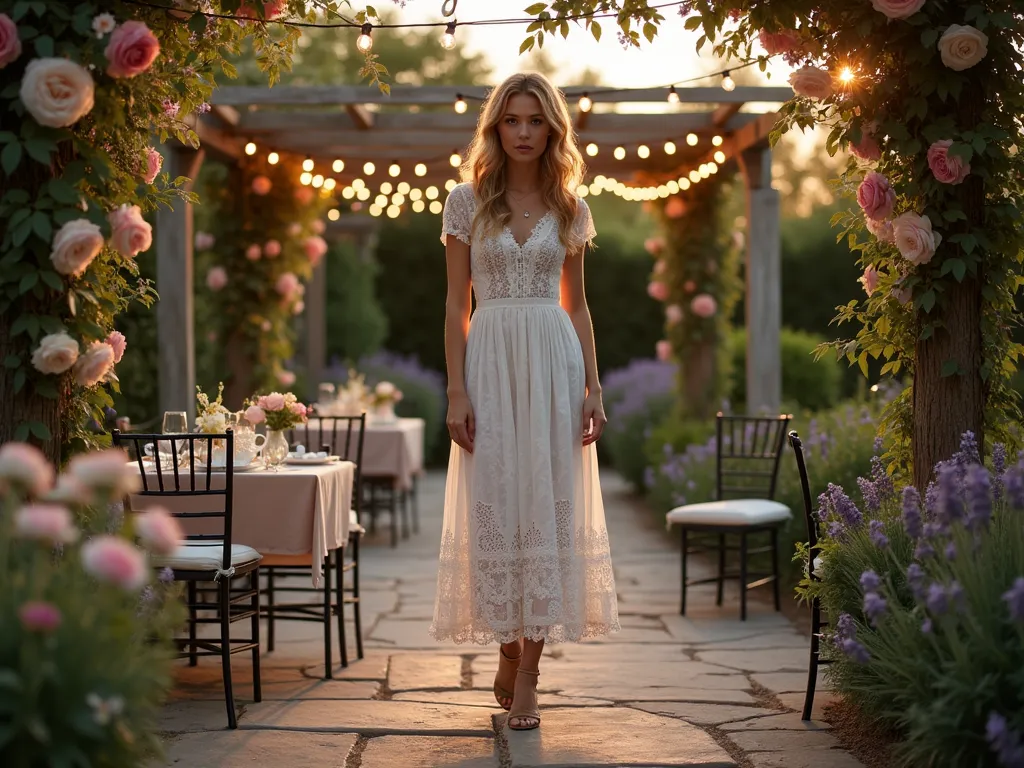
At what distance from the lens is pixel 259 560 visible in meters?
4.45

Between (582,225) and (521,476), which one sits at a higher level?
(582,225)

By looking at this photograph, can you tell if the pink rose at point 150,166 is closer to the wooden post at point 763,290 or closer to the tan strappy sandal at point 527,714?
the tan strappy sandal at point 527,714

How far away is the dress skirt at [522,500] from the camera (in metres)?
3.91

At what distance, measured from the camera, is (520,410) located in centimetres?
396

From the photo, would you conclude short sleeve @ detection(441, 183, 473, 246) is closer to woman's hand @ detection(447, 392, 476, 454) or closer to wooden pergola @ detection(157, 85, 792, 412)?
woman's hand @ detection(447, 392, 476, 454)

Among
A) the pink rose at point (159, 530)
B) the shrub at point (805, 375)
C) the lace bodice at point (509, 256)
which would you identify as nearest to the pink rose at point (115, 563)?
the pink rose at point (159, 530)

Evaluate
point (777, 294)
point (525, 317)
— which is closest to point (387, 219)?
point (777, 294)

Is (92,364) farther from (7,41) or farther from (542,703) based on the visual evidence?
(542,703)

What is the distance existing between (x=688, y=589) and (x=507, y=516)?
3368 mm

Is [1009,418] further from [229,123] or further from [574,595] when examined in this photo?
[229,123]

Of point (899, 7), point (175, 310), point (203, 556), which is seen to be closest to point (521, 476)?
point (203, 556)

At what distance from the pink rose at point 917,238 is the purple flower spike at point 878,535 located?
861 millimetres

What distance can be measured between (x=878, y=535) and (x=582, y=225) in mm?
1458

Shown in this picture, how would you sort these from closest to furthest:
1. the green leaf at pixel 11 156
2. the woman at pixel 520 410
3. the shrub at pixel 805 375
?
the green leaf at pixel 11 156
the woman at pixel 520 410
the shrub at pixel 805 375
